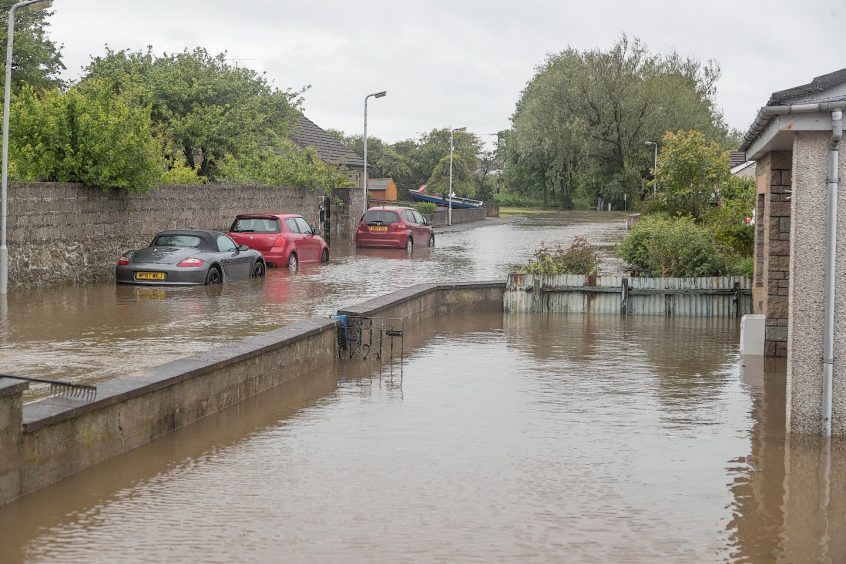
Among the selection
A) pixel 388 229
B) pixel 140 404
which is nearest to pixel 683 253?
pixel 140 404

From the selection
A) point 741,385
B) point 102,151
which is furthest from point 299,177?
point 741,385

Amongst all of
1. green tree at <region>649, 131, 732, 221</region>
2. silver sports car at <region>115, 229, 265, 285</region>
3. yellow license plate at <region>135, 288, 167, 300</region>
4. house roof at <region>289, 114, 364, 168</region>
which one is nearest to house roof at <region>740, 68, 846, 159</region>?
yellow license plate at <region>135, 288, 167, 300</region>

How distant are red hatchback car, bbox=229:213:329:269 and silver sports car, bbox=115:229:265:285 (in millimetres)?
3672

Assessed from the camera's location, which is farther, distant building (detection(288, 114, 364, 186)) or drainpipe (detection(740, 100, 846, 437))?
distant building (detection(288, 114, 364, 186))

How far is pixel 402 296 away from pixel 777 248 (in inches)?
244

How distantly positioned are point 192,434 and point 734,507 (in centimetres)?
506

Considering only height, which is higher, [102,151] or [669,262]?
[102,151]

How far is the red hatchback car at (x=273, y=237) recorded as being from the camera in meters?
29.5

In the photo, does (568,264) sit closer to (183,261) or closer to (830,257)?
(183,261)

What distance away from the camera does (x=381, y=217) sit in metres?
39.7

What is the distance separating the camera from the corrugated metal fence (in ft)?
70.7

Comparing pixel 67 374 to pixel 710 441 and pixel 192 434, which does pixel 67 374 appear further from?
pixel 710 441

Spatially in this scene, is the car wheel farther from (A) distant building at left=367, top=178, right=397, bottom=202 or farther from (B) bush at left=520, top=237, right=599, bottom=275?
(A) distant building at left=367, top=178, right=397, bottom=202

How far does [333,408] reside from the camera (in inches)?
510
